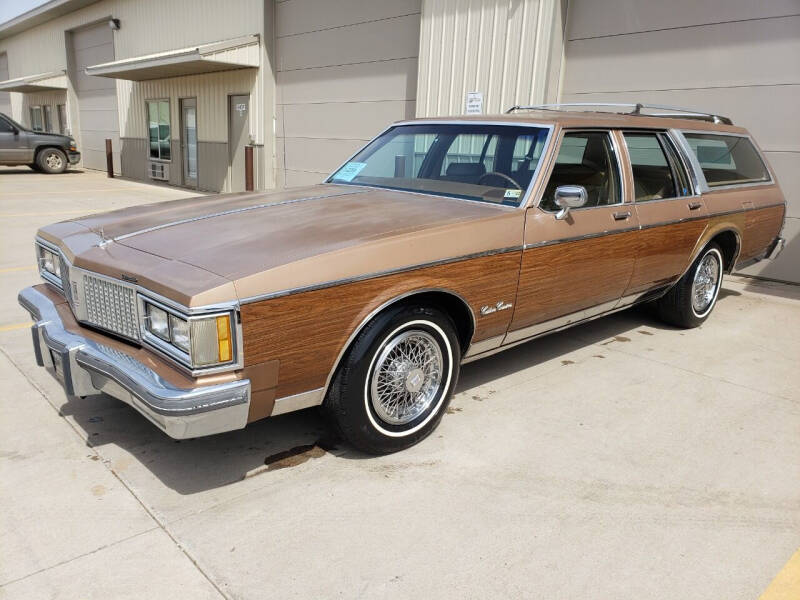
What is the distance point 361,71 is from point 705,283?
852 centimetres

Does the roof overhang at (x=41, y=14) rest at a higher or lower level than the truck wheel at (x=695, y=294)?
higher

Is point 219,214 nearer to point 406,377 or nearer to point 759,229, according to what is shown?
point 406,377

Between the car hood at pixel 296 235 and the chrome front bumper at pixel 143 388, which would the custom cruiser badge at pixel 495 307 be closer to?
the car hood at pixel 296 235

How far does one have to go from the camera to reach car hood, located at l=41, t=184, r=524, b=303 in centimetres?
263

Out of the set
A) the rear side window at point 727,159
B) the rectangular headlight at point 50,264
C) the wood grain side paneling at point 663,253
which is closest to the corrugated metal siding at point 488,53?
the rear side window at point 727,159

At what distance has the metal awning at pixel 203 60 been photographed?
13.5m

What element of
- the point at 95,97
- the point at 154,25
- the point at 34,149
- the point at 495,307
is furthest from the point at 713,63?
the point at 95,97

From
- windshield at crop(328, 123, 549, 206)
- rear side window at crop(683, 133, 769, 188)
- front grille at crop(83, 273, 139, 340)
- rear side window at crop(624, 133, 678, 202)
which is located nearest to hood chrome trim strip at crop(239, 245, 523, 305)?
windshield at crop(328, 123, 549, 206)

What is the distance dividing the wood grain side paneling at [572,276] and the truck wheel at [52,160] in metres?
19.9

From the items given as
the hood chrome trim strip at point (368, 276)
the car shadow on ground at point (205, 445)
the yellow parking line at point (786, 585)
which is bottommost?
the car shadow on ground at point (205, 445)

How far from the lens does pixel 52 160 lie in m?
19.7

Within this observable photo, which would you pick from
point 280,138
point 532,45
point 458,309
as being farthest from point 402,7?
point 458,309

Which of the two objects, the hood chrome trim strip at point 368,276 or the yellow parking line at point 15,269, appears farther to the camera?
the yellow parking line at point 15,269

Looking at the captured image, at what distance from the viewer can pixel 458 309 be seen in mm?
3332
